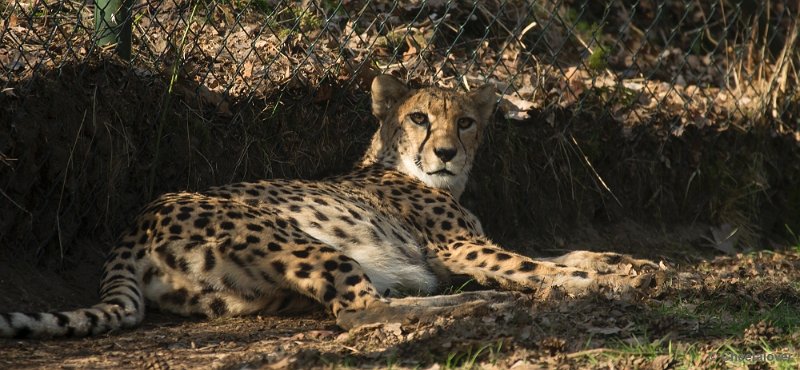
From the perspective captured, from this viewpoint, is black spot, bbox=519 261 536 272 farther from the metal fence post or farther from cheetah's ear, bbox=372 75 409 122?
the metal fence post

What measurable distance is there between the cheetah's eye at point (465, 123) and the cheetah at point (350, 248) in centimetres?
1

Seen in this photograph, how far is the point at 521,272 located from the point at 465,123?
112 cm

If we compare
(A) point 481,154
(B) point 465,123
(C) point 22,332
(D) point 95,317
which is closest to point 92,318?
(D) point 95,317

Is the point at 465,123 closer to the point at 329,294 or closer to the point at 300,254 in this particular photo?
the point at 300,254

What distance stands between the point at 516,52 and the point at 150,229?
140 inches

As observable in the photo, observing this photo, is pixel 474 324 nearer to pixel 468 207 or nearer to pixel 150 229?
pixel 150 229

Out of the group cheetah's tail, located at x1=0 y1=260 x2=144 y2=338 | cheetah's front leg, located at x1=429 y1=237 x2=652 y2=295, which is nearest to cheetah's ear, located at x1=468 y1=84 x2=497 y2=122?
cheetah's front leg, located at x1=429 y1=237 x2=652 y2=295

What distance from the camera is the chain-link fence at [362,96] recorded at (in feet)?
16.7

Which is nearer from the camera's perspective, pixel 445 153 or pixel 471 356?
pixel 471 356

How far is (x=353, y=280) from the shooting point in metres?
4.48

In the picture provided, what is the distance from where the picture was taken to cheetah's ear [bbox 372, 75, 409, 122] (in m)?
6.09

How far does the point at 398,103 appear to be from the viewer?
6.16 metres

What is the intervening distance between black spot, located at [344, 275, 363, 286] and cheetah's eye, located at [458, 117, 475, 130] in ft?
5.83

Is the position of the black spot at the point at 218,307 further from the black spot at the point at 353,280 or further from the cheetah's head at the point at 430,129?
the cheetah's head at the point at 430,129
